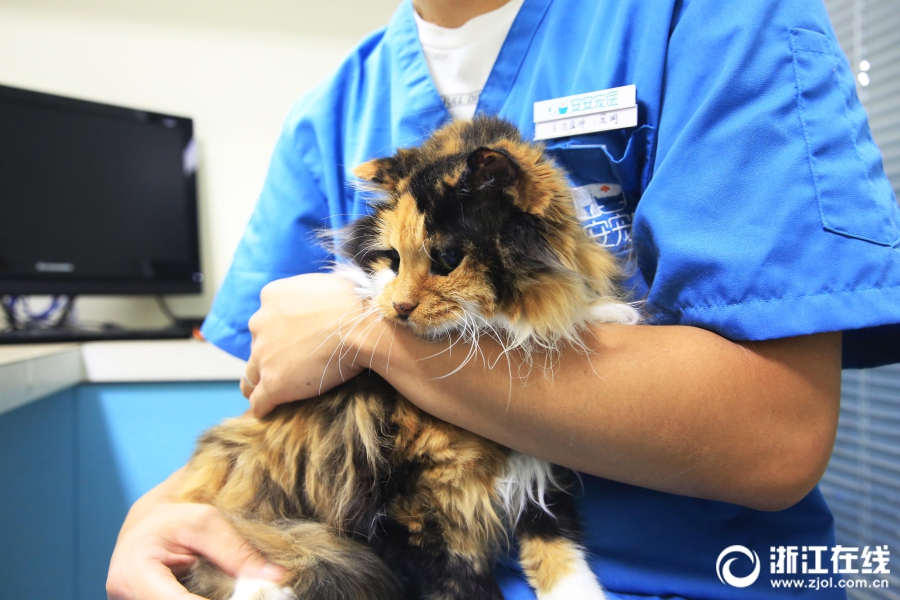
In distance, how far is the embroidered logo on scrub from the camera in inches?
34.2

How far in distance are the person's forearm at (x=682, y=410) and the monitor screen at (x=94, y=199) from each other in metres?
2.11

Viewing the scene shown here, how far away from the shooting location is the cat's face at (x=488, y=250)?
70 cm

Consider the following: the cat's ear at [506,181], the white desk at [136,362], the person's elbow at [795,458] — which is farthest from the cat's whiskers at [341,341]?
the white desk at [136,362]

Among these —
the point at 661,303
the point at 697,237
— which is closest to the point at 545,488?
the point at 661,303

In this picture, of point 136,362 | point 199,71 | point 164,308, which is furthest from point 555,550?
point 199,71

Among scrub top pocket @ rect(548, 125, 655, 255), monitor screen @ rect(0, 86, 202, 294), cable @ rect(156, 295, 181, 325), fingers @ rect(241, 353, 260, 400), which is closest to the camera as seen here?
scrub top pocket @ rect(548, 125, 655, 255)

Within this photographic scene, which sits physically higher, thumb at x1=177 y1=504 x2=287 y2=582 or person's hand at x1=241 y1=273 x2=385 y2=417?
person's hand at x1=241 y1=273 x2=385 y2=417

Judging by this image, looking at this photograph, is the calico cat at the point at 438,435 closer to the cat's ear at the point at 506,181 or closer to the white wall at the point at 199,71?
the cat's ear at the point at 506,181

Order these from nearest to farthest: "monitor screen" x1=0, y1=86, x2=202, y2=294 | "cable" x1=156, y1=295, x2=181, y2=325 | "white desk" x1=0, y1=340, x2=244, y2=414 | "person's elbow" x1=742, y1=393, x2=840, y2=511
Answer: "person's elbow" x1=742, y1=393, x2=840, y2=511, "white desk" x1=0, y1=340, x2=244, y2=414, "monitor screen" x1=0, y1=86, x2=202, y2=294, "cable" x1=156, y1=295, x2=181, y2=325

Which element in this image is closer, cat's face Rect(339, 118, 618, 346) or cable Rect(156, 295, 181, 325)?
cat's face Rect(339, 118, 618, 346)

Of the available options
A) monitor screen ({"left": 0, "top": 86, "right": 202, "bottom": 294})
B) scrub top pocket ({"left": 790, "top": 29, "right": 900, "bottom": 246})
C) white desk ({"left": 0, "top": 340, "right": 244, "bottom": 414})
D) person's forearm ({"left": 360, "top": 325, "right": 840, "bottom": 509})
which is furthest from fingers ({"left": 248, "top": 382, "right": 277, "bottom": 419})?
monitor screen ({"left": 0, "top": 86, "right": 202, "bottom": 294})

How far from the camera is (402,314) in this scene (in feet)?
2.40

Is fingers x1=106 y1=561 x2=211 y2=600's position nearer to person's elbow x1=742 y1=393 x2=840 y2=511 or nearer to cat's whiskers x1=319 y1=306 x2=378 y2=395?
cat's whiskers x1=319 y1=306 x2=378 y2=395

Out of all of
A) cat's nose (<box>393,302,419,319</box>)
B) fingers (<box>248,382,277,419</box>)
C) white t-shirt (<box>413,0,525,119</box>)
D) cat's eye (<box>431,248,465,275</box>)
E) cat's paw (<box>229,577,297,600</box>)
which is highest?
white t-shirt (<box>413,0,525,119</box>)
